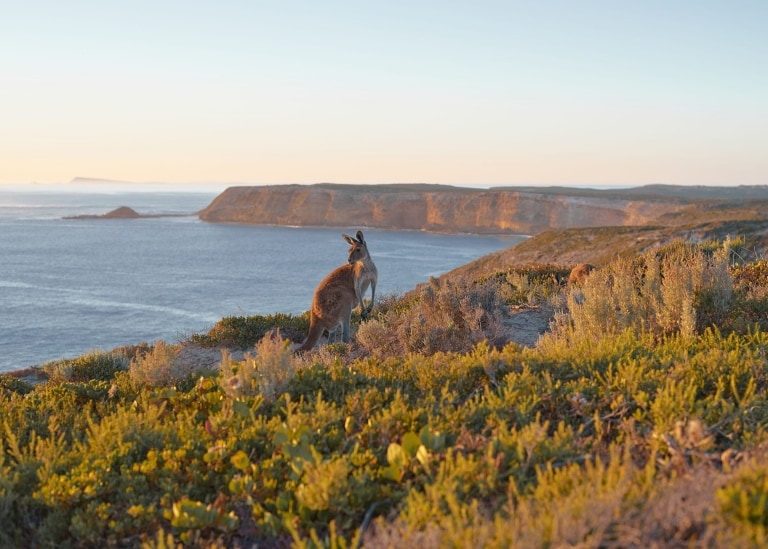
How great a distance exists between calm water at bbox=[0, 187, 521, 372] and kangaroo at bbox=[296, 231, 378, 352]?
154 cm

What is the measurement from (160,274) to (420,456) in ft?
233

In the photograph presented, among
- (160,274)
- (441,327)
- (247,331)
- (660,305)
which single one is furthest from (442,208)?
(660,305)

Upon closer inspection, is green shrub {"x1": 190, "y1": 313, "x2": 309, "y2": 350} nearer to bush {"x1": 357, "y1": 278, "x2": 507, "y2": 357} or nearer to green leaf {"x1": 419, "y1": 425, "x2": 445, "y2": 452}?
bush {"x1": 357, "y1": 278, "x2": 507, "y2": 357}

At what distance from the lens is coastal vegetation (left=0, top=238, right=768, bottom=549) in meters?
2.86

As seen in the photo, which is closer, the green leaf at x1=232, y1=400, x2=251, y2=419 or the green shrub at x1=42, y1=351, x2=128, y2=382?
the green leaf at x1=232, y1=400, x2=251, y2=419

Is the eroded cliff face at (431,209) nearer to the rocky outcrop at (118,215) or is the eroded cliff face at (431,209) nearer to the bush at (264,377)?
the rocky outcrop at (118,215)

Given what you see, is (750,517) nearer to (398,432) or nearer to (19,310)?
(398,432)

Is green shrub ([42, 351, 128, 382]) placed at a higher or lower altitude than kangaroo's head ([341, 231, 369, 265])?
lower

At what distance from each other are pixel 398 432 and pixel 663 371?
7.42 ft

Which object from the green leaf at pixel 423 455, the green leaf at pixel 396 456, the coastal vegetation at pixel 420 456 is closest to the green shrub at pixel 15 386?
the coastal vegetation at pixel 420 456

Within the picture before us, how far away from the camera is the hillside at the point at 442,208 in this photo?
4717 inches

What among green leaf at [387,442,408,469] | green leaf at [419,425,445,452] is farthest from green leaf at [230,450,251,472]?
green leaf at [419,425,445,452]

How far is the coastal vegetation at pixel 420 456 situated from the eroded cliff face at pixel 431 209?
118m

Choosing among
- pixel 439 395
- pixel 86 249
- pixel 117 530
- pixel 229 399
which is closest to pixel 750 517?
pixel 439 395
